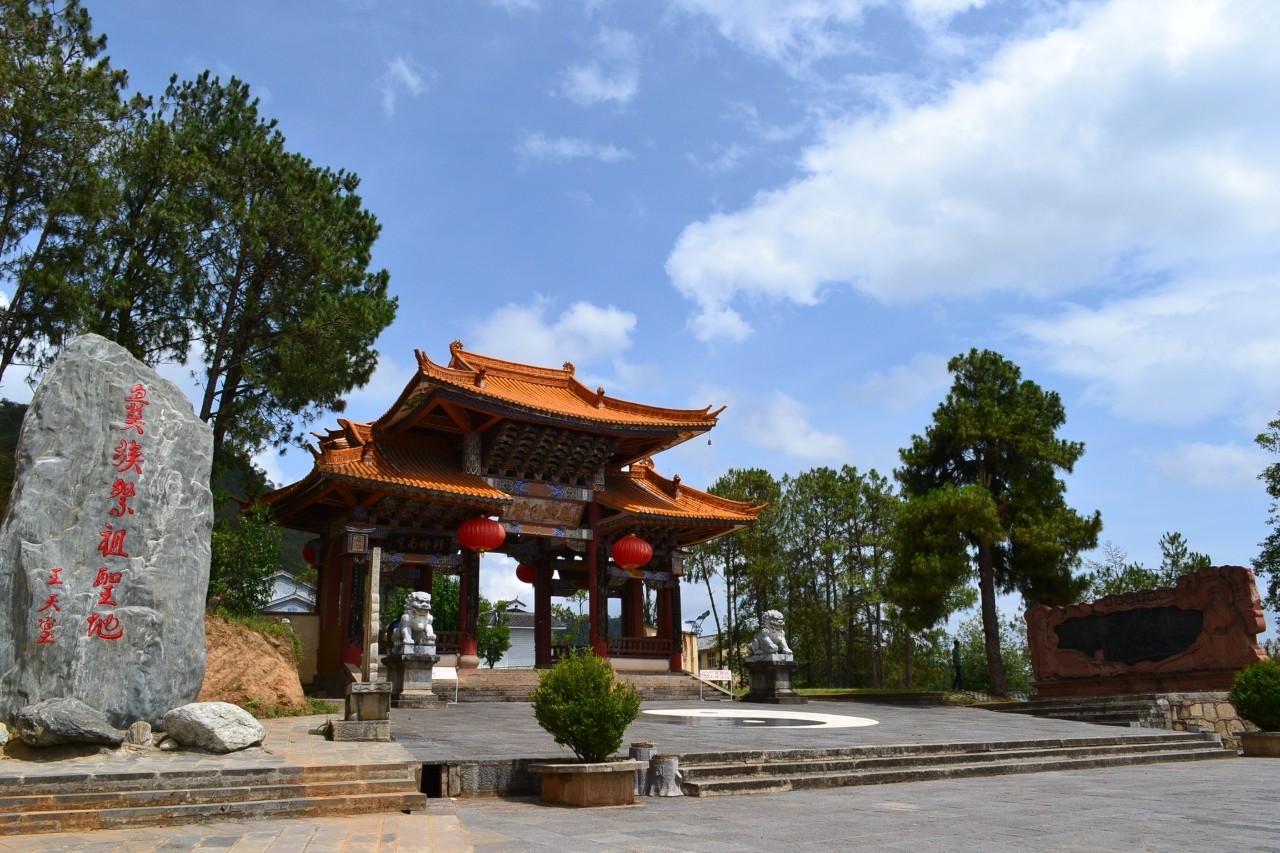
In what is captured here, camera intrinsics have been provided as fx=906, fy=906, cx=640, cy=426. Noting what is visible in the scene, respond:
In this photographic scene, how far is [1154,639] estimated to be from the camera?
1681 centimetres

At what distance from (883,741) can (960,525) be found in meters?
12.0

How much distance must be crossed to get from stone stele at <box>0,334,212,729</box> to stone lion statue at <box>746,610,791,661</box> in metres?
10.8

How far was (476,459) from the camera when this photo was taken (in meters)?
19.1

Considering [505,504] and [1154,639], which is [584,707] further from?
[1154,639]

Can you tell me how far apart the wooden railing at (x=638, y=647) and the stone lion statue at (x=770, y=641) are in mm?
3441

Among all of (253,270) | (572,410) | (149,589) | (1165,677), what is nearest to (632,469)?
(572,410)

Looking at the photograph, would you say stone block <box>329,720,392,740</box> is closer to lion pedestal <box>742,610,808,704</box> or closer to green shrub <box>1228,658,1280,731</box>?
lion pedestal <box>742,610,808,704</box>

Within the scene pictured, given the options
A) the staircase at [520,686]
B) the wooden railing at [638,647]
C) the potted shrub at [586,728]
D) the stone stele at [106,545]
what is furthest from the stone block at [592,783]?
the wooden railing at [638,647]

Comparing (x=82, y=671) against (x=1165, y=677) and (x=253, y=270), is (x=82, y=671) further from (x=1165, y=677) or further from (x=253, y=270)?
(x=1165, y=677)

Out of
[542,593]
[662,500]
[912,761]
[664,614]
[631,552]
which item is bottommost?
[912,761]

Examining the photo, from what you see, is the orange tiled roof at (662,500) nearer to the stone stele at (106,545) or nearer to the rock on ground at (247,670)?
the rock on ground at (247,670)

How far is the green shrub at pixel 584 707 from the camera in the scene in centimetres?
698

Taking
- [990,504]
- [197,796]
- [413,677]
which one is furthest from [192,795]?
[990,504]

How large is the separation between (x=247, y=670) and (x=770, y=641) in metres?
9.09
